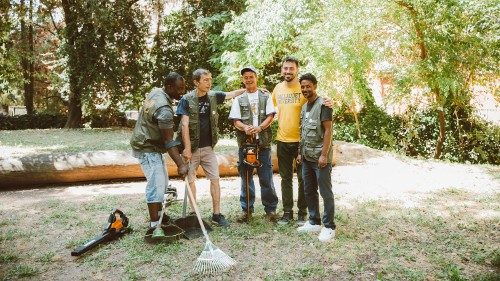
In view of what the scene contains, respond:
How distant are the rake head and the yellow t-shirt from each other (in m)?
1.74

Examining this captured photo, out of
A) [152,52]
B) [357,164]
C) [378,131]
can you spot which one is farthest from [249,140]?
[152,52]

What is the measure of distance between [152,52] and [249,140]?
52.4ft

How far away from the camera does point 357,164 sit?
10094 mm

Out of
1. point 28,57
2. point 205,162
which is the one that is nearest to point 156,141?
point 205,162

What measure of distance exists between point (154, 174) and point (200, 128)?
32.5 inches

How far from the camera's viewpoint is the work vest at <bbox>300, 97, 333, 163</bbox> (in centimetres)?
455

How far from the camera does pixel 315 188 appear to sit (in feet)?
15.9

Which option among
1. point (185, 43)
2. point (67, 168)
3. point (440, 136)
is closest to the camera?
point (67, 168)

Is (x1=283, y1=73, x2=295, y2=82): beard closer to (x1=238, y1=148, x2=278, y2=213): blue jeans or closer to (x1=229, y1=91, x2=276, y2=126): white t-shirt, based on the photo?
(x1=229, y1=91, x2=276, y2=126): white t-shirt

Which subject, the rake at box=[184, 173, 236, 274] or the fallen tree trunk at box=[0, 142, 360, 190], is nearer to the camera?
the rake at box=[184, 173, 236, 274]

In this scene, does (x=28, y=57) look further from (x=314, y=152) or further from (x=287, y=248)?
(x=287, y=248)

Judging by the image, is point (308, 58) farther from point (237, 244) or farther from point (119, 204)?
point (237, 244)

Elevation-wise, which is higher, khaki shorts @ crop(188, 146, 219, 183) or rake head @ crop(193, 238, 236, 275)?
khaki shorts @ crop(188, 146, 219, 183)

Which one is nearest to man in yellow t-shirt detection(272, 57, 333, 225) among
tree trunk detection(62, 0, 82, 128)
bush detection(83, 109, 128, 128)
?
tree trunk detection(62, 0, 82, 128)
